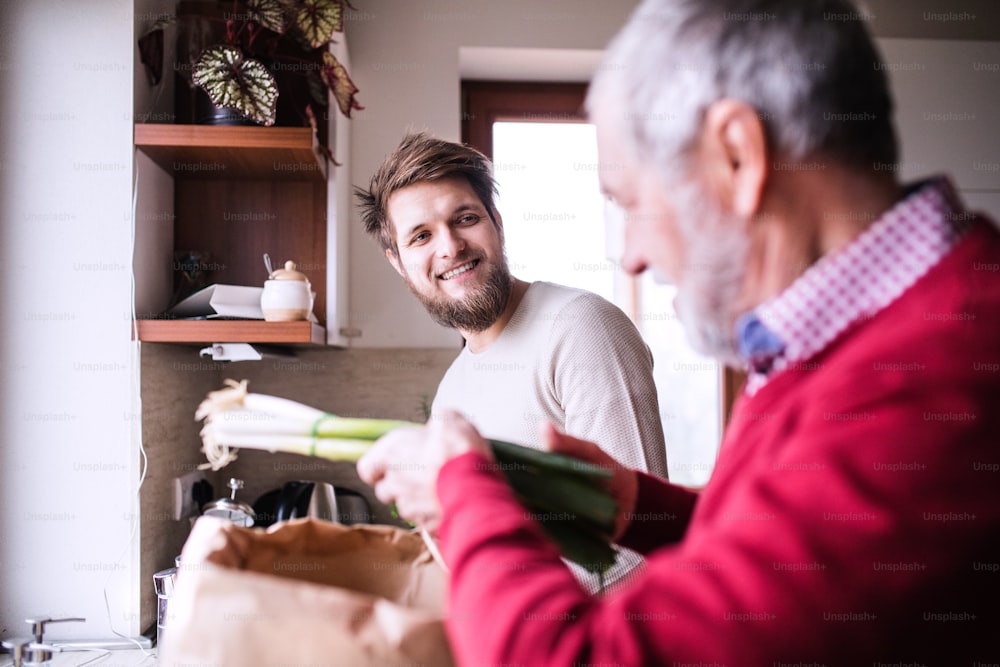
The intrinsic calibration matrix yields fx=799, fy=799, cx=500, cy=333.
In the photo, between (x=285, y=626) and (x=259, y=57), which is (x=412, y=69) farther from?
(x=285, y=626)

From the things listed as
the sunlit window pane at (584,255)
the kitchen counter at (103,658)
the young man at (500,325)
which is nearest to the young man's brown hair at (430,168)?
the young man at (500,325)

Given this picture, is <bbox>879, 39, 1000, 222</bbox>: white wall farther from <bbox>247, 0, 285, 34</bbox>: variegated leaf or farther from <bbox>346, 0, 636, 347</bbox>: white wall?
<bbox>247, 0, 285, 34</bbox>: variegated leaf

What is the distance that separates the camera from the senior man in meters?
0.47

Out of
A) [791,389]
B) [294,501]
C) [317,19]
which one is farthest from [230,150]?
[791,389]

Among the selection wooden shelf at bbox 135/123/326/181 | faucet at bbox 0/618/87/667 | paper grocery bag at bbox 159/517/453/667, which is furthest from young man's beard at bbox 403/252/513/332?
paper grocery bag at bbox 159/517/453/667

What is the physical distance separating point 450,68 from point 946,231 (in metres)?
2.14

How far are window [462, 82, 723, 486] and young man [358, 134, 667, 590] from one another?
1023 mm

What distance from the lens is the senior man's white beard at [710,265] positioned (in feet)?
1.96

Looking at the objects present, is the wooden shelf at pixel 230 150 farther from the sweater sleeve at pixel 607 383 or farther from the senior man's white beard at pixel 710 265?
the senior man's white beard at pixel 710 265

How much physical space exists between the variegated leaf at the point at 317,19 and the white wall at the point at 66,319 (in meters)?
0.34

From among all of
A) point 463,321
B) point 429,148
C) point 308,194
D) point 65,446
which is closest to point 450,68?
point 308,194

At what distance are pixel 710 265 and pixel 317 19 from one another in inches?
54.6

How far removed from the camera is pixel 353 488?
2.41 metres

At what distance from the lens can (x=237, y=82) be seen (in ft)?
5.30
